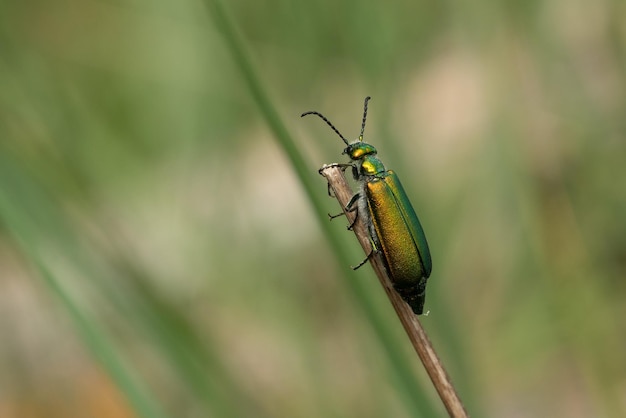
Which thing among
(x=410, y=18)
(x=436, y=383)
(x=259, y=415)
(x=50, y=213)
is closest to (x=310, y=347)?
(x=259, y=415)

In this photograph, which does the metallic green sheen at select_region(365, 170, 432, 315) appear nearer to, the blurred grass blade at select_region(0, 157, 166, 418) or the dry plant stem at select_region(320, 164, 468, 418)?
the dry plant stem at select_region(320, 164, 468, 418)

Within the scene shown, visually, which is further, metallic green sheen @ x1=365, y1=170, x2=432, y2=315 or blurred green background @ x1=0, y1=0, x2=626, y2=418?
blurred green background @ x1=0, y1=0, x2=626, y2=418

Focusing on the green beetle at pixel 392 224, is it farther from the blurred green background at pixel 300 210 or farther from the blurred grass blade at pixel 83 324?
the blurred grass blade at pixel 83 324

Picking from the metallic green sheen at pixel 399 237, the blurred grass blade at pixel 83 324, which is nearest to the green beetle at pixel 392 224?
the metallic green sheen at pixel 399 237

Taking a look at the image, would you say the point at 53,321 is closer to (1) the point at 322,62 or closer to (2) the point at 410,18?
(1) the point at 322,62

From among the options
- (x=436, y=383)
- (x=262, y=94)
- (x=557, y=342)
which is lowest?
(x=557, y=342)

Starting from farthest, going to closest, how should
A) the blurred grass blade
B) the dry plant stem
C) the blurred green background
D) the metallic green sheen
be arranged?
the blurred green background
the metallic green sheen
the blurred grass blade
the dry plant stem

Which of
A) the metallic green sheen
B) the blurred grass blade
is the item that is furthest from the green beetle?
the blurred grass blade
